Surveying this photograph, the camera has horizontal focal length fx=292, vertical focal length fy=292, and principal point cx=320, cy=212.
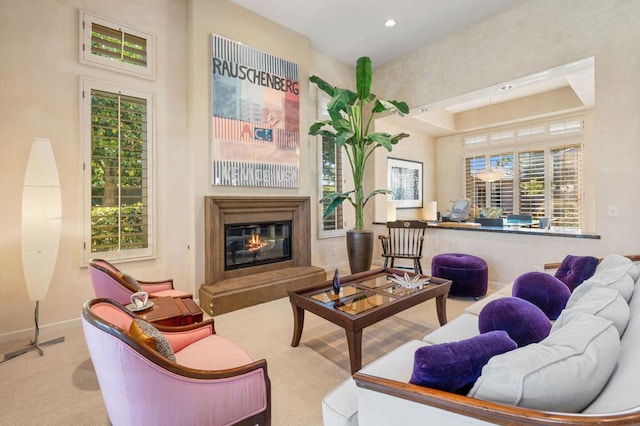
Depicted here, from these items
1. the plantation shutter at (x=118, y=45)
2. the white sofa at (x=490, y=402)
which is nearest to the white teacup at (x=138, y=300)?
the white sofa at (x=490, y=402)

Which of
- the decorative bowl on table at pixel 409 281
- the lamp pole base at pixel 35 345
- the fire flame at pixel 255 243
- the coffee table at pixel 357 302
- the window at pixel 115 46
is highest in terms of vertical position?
the window at pixel 115 46

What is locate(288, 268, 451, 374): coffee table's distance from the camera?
6.69ft

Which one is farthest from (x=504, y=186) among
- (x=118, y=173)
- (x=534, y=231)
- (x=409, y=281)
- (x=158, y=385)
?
(x=158, y=385)

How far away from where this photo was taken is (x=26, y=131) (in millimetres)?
2764

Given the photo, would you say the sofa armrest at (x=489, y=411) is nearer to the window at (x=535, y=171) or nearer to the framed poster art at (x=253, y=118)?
the framed poster art at (x=253, y=118)

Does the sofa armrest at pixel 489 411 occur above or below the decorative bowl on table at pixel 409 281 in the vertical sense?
above

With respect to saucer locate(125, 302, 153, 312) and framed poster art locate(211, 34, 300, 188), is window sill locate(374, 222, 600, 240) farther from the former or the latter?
saucer locate(125, 302, 153, 312)

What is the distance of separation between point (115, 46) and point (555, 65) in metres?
5.16

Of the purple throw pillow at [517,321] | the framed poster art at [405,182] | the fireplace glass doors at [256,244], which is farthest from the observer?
the framed poster art at [405,182]

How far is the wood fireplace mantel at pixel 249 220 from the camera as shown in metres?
3.67

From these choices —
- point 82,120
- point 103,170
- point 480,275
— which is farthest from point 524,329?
point 82,120

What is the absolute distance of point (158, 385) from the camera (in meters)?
1.12

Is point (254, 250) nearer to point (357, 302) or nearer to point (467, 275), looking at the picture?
point (357, 302)

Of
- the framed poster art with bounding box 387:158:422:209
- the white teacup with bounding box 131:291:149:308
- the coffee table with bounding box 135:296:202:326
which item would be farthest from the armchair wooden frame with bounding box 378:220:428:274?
the white teacup with bounding box 131:291:149:308
